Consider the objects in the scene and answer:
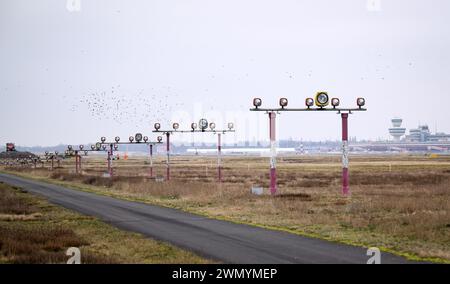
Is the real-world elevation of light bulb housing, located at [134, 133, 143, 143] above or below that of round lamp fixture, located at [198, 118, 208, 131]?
below

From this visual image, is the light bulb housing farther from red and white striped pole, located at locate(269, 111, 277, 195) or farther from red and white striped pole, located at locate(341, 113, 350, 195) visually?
red and white striped pole, located at locate(341, 113, 350, 195)

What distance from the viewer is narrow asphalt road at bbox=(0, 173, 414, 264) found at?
Result: 16000 mm

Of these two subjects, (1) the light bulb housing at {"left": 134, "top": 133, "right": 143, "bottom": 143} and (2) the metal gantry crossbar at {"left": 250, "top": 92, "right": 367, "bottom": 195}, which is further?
(1) the light bulb housing at {"left": 134, "top": 133, "right": 143, "bottom": 143}

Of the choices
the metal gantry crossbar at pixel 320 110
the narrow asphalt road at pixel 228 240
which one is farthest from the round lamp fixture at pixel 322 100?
the narrow asphalt road at pixel 228 240

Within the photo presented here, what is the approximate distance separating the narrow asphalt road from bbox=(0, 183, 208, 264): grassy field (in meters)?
0.83

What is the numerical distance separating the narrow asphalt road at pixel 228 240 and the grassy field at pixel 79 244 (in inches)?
32.6

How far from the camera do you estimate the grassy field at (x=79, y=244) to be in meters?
15.9

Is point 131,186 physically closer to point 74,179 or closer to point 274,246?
point 74,179

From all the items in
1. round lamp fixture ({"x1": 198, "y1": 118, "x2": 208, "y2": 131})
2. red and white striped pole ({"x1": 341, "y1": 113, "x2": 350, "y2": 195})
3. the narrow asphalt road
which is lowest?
the narrow asphalt road

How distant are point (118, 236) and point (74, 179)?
49.6 meters

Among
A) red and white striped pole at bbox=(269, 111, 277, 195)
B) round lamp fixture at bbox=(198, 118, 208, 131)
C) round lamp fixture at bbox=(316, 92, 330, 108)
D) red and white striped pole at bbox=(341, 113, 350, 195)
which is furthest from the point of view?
round lamp fixture at bbox=(198, 118, 208, 131)

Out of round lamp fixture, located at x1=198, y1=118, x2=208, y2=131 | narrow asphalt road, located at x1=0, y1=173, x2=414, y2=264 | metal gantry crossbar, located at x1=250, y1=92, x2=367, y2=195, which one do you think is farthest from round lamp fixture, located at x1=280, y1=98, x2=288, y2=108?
round lamp fixture, located at x1=198, y1=118, x2=208, y2=131

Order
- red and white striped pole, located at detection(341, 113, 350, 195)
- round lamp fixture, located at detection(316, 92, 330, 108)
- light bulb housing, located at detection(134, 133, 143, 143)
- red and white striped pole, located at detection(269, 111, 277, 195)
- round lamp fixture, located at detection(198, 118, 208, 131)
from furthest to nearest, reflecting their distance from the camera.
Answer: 1. light bulb housing, located at detection(134, 133, 143, 143)
2. round lamp fixture, located at detection(198, 118, 208, 131)
3. red and white striped pole, located at detection(269, 111, 277, 195)
4. red and white striped pole, located at detection(341, 113, 350, 195)
5. round lamp fixture, located at detection(316, 92, 330, 108)

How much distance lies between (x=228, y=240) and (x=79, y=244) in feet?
15.4
